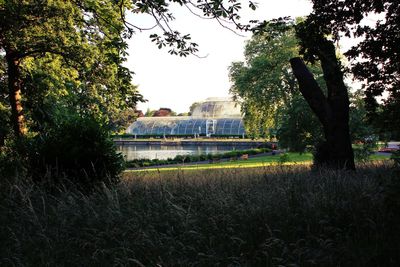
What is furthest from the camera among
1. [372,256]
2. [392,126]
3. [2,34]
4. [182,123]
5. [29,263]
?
[182,123]

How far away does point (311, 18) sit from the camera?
7207 mm

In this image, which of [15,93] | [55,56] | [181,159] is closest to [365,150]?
[55,56]

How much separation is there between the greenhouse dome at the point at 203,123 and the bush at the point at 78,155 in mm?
70627

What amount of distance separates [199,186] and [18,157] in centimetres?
599

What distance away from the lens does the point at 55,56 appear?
1545 cm

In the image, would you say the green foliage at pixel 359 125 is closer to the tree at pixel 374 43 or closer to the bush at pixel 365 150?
the bush at pixel 365 150

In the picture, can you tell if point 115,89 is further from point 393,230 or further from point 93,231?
point 393,230

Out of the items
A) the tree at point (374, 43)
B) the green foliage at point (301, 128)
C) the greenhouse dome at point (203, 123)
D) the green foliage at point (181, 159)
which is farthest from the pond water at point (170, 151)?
the tree at point (374, 43)

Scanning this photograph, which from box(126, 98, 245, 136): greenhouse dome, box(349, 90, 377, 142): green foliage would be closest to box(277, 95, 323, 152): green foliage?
box(349, 90, 377, 142): green foliage

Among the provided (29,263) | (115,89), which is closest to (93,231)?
(29,263)

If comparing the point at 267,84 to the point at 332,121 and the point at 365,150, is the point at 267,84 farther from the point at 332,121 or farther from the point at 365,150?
the point at 332,121

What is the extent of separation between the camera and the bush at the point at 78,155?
858 cm

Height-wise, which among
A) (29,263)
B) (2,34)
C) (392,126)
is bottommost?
(29,263)

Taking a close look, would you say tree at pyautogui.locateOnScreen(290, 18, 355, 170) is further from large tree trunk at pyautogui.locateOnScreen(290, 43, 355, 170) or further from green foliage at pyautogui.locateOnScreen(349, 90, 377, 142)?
green foliage at pyautogui.locateOnScreen(349, 90, 377, 142)
